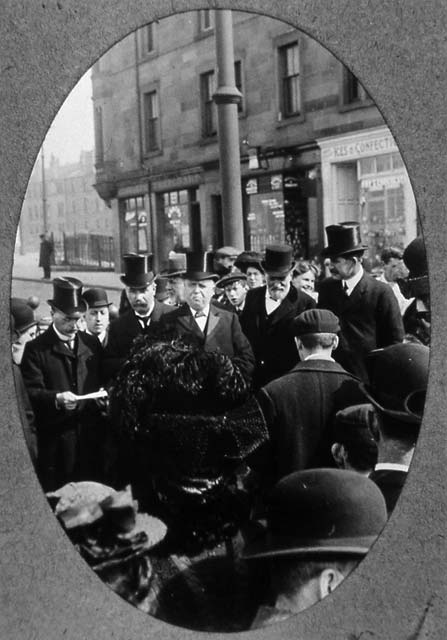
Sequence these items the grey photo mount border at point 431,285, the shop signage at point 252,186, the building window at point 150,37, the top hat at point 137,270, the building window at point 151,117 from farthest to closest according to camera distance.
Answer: the shop signage at point 252,186 < the building window at point 151,117 < the top hat at point 137,270 < the building window at point 150,37 < the grey photo mount border at point 431,285

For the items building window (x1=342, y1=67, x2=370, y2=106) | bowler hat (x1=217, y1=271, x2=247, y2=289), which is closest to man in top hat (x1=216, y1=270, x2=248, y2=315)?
bowler hat (x1=217, y1=271, x2=247, y2=289)

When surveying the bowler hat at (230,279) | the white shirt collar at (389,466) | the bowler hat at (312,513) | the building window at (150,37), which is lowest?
the bowler hat at (312,513)

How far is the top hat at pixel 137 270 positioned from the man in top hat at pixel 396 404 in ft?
3.09

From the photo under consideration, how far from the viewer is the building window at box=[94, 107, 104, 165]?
318cm

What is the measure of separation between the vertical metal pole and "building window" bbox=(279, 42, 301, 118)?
0.19 meters

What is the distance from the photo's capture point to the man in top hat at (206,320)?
321cm

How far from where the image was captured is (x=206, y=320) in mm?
3229

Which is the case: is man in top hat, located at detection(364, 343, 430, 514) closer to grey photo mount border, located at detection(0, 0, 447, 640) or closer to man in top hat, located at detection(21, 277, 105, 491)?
grey photo mount border, located at detection(0, 0, 447, 640)

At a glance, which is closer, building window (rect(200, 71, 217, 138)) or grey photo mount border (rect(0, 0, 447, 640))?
grey photo mount border (rect(0, 0, 447, 640))

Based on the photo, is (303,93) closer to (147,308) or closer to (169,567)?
(147,308)

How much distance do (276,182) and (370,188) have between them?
40 centimetres

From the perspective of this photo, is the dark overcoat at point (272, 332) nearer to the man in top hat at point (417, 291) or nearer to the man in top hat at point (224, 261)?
the man in top hat at point (224, 261)

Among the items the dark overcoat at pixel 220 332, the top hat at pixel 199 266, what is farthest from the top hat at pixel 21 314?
the top hat at pixel 199 266

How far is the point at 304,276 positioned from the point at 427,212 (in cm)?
54
